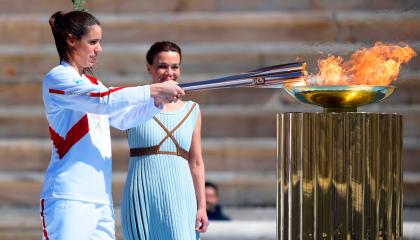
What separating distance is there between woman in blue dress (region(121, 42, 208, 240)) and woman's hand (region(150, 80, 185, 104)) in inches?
39.4

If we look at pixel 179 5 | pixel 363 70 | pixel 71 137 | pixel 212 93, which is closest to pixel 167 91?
pixel 71 137

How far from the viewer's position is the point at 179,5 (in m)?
9.44

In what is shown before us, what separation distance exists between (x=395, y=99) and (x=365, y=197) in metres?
4.66

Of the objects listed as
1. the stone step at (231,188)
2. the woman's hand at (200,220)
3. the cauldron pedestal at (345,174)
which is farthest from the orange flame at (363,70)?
the stone step at (231,188)

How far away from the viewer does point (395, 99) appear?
347 inches

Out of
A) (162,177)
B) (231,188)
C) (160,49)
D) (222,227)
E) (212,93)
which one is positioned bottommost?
(222,227)

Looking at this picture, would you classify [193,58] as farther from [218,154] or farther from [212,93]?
[218,154]

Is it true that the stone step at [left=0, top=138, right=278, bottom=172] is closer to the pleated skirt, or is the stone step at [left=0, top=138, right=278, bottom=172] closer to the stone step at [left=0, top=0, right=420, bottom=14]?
the stone step at [left=0, top=0, right=420, bottom=14]

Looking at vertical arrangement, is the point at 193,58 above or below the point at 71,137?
above

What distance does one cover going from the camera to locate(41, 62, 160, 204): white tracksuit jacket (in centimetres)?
470

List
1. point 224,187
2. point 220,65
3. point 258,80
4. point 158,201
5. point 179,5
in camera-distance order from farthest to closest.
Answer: point 179,5 < point 220,65 < point 224,187 < point 158,201 < point 258,80

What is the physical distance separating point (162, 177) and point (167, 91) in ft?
3.70

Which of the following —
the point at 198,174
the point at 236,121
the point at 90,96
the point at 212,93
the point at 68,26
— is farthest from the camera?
the point at 212,93

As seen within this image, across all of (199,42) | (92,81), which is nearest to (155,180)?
(92,81)
